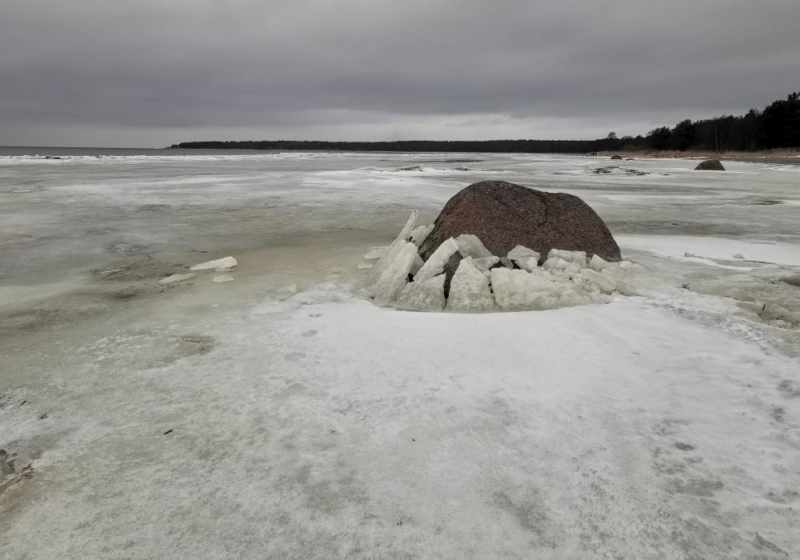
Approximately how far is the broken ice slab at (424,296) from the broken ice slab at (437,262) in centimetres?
17

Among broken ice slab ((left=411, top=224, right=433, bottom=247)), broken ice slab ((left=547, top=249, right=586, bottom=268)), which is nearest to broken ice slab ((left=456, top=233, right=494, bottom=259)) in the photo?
broken ice slab ((left=547, top=249, right=586, bottom=268))

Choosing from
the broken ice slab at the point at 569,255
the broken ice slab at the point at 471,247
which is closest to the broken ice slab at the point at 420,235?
the broken ice slab at the point at 471,247

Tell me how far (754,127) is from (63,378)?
260 ft

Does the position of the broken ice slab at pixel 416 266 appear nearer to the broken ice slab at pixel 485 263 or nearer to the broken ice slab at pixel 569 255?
the broken ice slab at pixel 485 263

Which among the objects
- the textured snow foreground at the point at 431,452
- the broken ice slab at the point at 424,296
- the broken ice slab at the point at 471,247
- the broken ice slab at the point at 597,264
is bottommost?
the textured snow foreground at the point at 431,452

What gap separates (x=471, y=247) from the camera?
539 centimetres

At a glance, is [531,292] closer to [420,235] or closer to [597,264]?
[597,264]

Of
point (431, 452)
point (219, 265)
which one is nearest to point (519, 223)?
point (219, 265)

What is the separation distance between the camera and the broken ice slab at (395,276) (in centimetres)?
479

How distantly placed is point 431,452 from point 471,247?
11.1 feet

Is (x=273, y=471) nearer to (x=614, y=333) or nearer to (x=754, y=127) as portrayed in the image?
(x=614, y=333)

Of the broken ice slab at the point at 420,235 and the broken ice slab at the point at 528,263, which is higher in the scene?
the broken ice slab at the point at 420,235

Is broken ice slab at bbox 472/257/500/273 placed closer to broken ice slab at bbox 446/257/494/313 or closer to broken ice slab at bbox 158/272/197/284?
broken ice slab at bbox 446/257/494/313

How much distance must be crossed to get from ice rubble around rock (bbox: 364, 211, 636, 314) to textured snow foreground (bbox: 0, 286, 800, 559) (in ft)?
2.70
